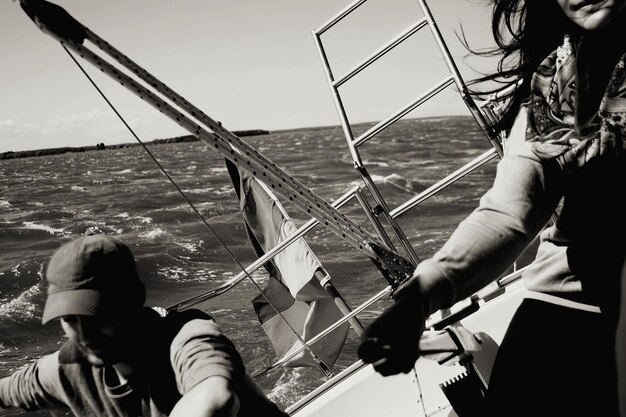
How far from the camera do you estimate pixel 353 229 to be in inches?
83.4

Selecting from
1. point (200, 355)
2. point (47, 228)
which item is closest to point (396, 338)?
point (200, 355)

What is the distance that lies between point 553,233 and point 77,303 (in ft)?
4.08

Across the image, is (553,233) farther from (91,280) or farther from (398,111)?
(398,111)

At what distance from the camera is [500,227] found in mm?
866

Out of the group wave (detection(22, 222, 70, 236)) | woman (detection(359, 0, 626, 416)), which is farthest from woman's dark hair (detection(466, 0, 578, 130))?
wave (detection(22, 222, 70, 236))

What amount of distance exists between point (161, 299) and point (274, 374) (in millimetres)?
4038

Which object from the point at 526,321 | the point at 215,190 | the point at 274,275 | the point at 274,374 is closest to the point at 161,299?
the point at 274,374

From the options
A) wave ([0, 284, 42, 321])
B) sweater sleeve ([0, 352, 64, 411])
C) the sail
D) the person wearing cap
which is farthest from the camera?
wave ([0, 284, 42, 321])

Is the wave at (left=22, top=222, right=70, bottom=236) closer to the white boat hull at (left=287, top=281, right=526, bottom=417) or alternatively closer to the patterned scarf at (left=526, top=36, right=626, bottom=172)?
the white boat hull at (left=287, top=281, right=526, bottom=417)

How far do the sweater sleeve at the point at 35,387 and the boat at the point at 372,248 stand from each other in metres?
0.56

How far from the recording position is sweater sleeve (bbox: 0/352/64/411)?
70.4 inches

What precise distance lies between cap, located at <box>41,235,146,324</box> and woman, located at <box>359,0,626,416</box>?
3.41ft

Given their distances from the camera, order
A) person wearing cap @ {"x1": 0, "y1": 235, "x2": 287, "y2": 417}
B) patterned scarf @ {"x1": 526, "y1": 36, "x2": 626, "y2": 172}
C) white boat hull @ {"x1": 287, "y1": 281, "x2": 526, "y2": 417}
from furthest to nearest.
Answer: white boat hull @ {"x1": 287, "y1": 281, "x2": 526, "y2": 417}
person wearing cap @ {"x1": 0, "y1": 235, "x2": 287, "y2": 417}
patterned scarf @ {"x1": 526, "y1": 36, "x2": 626, "y2": 172}

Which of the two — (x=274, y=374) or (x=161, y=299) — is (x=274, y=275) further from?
(x=161, y=299)
